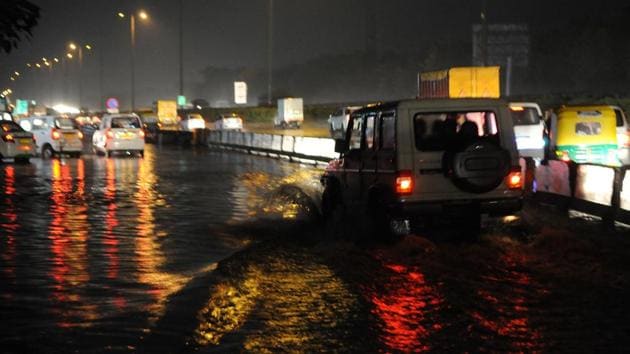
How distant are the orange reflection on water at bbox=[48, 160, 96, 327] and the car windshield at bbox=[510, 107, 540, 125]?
1201 centimetres

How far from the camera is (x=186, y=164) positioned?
111ft

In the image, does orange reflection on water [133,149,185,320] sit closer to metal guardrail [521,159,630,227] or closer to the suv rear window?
the suv rear window

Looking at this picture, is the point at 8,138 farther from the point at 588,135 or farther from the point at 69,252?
the point at 69,252

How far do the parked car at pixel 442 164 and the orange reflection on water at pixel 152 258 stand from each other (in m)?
3.05

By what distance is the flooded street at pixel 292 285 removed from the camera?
7246 millimetres

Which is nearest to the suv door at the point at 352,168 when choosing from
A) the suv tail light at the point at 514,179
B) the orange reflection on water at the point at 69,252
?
the suv tail light at the point at 514,179

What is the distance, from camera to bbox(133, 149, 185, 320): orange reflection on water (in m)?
9.19

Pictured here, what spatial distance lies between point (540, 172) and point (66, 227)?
8939 mm

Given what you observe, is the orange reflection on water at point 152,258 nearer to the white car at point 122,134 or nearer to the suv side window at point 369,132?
the suv side window at point 369,132

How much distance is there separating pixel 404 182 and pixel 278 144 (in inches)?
1079

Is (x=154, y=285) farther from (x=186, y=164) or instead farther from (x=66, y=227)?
(x=186, y=164)

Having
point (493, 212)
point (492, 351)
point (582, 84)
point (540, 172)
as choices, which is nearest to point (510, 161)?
point (493, 212)

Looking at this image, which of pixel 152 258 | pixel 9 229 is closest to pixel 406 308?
pixel 152 258

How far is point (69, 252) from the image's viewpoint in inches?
472
